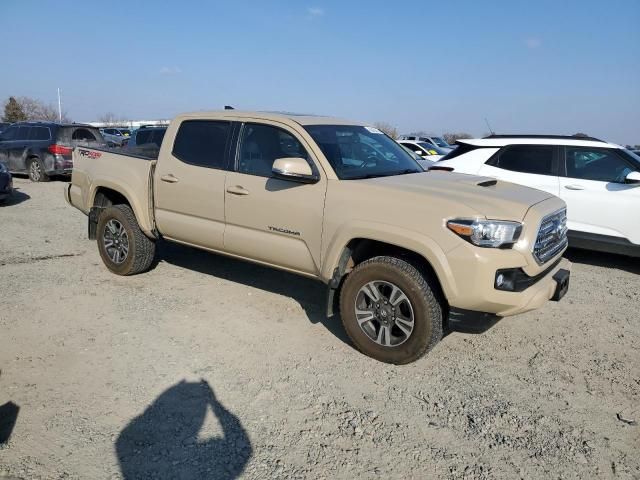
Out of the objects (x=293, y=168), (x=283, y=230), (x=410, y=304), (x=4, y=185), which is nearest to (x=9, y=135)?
(x=4, y=185)

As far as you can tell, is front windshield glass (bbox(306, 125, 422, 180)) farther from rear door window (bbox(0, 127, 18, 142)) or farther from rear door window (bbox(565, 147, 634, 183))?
rear door window (bbox(0, 127, 18, 142))

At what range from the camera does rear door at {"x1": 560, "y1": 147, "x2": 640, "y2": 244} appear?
6.25 metres

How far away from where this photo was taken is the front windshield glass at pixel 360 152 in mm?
4184

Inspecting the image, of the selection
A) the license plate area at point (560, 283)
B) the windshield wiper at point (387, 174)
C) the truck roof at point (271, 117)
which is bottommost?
the license plate area at point (560, 283)

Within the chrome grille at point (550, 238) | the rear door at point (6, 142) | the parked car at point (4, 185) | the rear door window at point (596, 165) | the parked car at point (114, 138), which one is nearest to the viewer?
the chrome grille at point (550, 238)

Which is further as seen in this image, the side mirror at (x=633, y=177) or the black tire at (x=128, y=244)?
the side mirror at (x=633, y=177)

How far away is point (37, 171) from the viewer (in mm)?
13586

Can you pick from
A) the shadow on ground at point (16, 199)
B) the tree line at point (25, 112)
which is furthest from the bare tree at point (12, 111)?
the shadow on ground at point (16, 199)

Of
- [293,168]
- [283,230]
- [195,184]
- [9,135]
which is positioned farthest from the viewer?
[9,135]

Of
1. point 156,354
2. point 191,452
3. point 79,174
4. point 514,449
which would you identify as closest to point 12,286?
point 79,174

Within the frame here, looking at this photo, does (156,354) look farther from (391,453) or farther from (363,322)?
(391,453)

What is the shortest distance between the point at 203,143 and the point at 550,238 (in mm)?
3256

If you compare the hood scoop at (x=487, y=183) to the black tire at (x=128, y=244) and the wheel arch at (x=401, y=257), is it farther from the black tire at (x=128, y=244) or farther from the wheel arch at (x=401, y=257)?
the black tire at (x=128, y=244)

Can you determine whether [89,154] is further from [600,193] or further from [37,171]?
[37,171]
